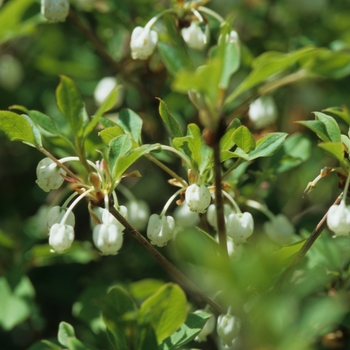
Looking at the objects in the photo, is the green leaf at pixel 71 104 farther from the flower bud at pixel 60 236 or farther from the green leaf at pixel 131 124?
the flower bud at pixel 60 236

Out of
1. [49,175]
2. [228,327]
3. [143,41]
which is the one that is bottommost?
[228,327]

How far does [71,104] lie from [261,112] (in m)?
0.83

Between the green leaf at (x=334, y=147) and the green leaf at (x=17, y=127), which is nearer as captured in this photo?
the green leaf at (x=334, y=147)

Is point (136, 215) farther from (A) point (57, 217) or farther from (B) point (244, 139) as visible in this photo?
(B) point (244, 139)

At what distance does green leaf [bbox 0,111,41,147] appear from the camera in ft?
4.63

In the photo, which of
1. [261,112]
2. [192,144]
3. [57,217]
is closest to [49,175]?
[57,217]

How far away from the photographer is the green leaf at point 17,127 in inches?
55.6

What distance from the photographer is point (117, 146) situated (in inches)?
55.4

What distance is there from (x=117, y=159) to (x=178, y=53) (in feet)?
1.23

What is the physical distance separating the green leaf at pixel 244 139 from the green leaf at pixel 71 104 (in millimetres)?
393

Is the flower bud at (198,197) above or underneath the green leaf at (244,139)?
underneath

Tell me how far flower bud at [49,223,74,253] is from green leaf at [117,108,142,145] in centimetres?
28

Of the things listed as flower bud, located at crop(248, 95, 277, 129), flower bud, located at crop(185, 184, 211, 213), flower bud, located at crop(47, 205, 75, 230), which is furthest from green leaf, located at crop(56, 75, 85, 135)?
flower bud, located at crop(248, 95, 277, 129)

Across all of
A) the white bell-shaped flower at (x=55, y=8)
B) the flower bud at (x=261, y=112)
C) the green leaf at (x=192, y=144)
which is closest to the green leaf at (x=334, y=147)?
the green leaf at (x=192, y=144)
